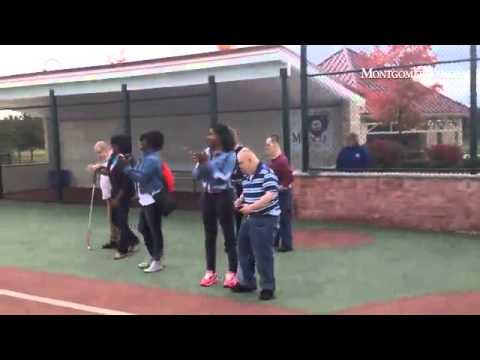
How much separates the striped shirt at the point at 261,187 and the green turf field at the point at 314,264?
91 centimetres

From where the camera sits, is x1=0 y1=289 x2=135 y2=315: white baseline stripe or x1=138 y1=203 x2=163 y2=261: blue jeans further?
x1=138 y1=203 x2=163 y2=261: blue jeans

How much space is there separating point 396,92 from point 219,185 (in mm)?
15834

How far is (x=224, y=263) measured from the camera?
7.09 metres

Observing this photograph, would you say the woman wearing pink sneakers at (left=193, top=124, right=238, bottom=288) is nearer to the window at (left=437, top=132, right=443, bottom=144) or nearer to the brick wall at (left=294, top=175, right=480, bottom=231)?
the brick wall at (left=294, top=175, right=480, bottom=231)

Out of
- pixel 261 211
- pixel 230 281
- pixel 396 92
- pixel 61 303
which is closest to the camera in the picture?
pixel 261 211

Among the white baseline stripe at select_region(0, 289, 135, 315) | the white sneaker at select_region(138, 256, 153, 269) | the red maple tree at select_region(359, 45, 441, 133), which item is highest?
the red maple tree at select_region(359, 45, 441, 133)

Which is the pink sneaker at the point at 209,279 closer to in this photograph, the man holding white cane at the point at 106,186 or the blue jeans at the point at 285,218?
the blue jeans at the point at 285,218

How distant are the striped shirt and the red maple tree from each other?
339 inches

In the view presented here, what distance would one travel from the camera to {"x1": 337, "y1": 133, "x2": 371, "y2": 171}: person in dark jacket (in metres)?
9.46

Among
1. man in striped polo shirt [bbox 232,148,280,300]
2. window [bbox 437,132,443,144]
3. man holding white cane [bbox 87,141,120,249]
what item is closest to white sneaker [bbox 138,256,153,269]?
man holding white cane [bbox 87,141,120,249]

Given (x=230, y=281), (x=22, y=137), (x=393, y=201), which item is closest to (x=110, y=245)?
(x=230, y=281)

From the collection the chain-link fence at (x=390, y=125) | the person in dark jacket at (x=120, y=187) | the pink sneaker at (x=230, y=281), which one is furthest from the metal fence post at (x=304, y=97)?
the pink sneaker at (x=230, y=281)

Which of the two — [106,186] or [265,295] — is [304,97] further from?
[265,295]

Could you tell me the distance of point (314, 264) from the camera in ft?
22.4
